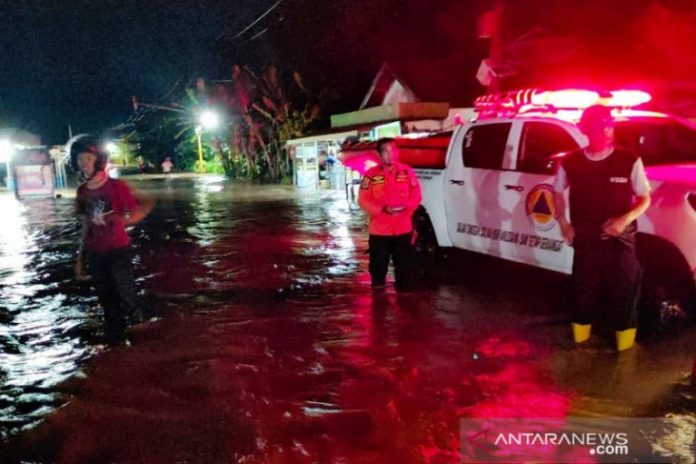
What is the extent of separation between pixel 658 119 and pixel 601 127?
1.82m

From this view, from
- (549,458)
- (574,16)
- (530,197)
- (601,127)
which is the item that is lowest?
(549,458)

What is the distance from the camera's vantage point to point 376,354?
216 inches

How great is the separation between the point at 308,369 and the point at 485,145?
3223 millimetres

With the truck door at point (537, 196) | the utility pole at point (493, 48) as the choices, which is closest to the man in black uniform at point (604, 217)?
the truck door at point (537, 196)

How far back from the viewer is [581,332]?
17.6ft

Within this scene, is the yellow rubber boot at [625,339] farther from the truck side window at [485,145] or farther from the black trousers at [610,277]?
the truck side window at [485,145]

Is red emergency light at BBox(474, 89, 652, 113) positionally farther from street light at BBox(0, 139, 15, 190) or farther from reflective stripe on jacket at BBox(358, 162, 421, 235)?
street light at BBox(0, 139, 15, 190)

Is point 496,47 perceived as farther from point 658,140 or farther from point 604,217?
point 604,217

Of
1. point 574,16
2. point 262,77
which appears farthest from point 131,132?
point 574,16

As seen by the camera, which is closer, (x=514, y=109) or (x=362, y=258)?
(x=514, y=109)

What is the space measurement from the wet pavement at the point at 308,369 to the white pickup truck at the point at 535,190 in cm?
53

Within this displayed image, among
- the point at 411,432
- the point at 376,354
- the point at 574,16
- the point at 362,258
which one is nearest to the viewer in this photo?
the point at 411,432

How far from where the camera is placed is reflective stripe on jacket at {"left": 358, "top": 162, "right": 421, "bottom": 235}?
665 centimetres

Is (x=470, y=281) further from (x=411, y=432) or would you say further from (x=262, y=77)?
(x=262, y=77)
